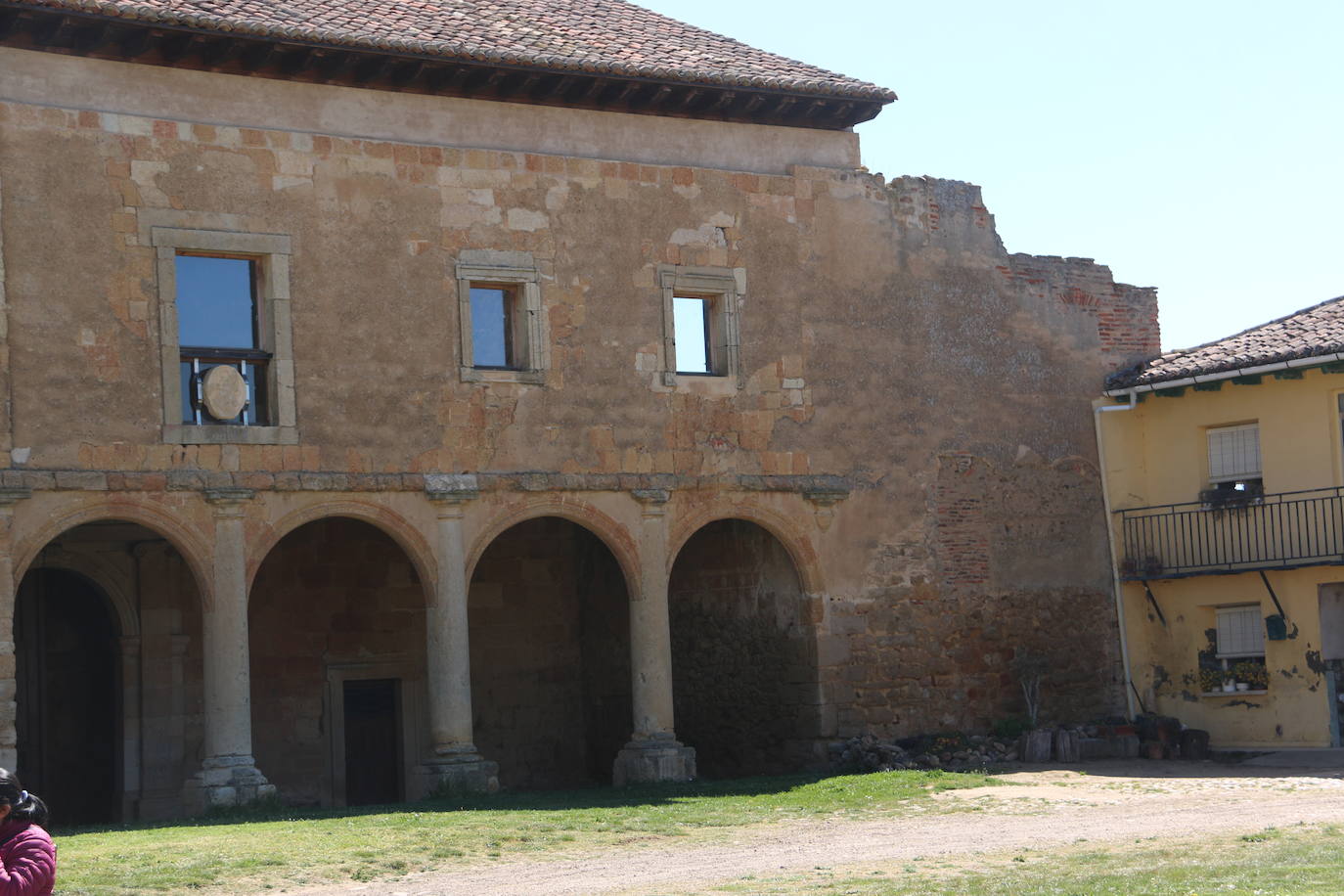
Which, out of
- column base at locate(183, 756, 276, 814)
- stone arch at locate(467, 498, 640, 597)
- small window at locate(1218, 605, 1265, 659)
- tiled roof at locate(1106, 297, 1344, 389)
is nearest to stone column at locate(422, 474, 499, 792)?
stone arch at locate(467, 498, 640, 597)

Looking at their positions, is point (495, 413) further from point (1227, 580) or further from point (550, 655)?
point (1227, 580)

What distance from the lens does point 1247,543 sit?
23.0 meters

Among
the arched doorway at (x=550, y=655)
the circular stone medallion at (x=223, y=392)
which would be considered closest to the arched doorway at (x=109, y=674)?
the circular stone medallion at (x=223, y=392)

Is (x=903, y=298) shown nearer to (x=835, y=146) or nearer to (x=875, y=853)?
(x=835, y=146)

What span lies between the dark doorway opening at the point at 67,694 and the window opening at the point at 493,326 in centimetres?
492

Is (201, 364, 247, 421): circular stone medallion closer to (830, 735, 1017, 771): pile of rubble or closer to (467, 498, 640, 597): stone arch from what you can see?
(467, 498, 640, 597): stone arch

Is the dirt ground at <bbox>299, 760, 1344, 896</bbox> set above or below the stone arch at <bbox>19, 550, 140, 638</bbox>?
below

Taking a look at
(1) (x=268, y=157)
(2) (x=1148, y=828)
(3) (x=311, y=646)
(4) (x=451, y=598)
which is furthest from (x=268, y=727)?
(2) (x=1148, y=828)

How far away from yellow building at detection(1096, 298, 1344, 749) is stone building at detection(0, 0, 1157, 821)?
1.82 feet

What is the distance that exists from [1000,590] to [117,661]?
10172 millimetres

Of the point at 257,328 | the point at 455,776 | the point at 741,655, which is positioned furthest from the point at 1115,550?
the point at 257,328

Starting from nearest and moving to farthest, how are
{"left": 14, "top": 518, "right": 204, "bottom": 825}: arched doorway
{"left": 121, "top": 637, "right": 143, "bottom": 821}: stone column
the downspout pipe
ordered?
{"left": 121, "top": 637, "right": 143, "bottom": 821}: stone column
{"left": 14, "top": 518, "right": 204, "bottom": 825}: arched doorway
the downspout pipe

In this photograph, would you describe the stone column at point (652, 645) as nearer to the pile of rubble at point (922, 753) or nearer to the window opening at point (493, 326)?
the pile of rubble at point (922, 753)

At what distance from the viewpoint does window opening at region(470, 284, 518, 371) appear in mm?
20453
